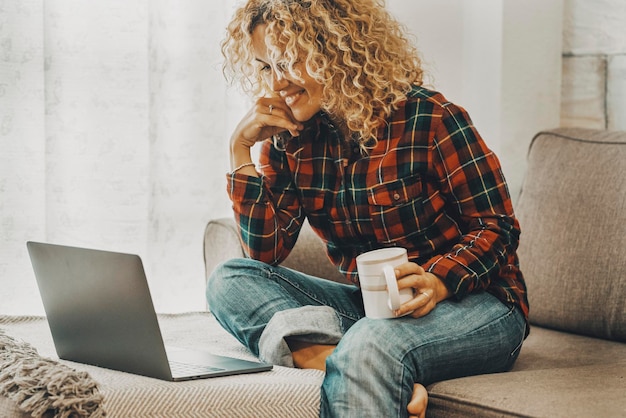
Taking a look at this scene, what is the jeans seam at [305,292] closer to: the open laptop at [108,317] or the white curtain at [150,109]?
the open laptop at [108,317]

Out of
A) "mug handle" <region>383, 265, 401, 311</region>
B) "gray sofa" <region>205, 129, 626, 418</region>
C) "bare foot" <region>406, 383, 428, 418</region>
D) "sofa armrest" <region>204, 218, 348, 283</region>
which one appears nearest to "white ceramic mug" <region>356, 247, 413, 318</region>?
"mug handle" <region>383, 265, 401, 311</region>

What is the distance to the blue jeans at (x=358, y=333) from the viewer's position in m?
1.34

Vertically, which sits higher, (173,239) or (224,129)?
(224,129)

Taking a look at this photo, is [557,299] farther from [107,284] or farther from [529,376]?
[107,284]

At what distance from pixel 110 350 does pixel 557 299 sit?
3.06ft

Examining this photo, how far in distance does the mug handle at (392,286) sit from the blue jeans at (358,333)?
0.15ft

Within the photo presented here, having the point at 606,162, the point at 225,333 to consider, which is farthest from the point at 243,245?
the point at 606,162

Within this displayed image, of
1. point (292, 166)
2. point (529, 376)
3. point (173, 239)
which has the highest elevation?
point (292, 166)

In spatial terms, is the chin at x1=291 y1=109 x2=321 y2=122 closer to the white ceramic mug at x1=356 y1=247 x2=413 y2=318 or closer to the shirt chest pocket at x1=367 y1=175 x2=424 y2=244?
the shirt chest pocket at x1=367 y1=175 x2=424 y2=244

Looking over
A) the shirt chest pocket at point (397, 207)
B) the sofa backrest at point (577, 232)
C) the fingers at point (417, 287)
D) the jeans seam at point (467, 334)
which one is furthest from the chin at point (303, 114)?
the sofa backrest at point (577, 232)

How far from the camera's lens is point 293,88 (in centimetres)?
165

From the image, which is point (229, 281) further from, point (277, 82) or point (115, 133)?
point (115, 133)

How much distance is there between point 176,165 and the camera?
2.32 meters

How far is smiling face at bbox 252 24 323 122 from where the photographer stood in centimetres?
164
